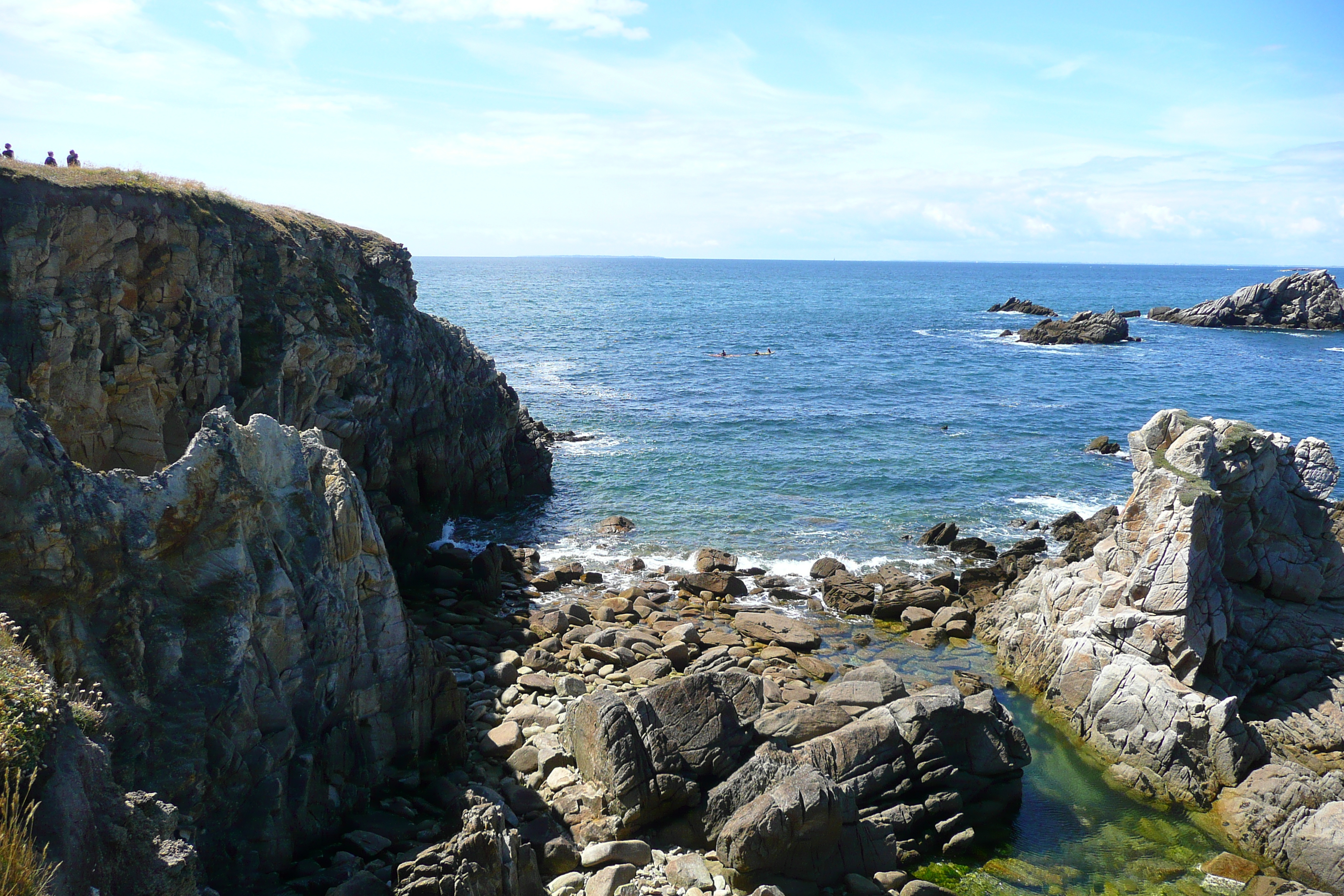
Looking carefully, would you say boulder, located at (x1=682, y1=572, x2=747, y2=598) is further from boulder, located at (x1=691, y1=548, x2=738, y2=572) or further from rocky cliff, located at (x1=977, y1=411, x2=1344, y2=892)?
rocky cliff, located at (x1=977, y1=411, x2=1344, y2=892)

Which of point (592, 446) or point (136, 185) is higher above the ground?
point (136, 185)

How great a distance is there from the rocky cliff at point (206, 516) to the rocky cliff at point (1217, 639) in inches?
664

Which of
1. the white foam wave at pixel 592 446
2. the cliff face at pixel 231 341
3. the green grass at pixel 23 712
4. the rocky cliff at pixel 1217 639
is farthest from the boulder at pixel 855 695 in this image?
the white foam wave at pixel 592 446

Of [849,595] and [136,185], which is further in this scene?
[849,595]

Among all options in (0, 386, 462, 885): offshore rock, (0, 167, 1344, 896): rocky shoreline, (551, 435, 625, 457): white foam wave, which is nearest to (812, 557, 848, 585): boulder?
(0, 167, 1344, 896): rocky shoreline

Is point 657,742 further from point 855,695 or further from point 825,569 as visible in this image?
point 825,569

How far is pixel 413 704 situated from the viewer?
1917 cm

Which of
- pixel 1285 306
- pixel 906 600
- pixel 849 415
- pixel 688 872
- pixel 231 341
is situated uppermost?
→ pixel 1285 306

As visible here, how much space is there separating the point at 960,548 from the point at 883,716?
59.9 ft

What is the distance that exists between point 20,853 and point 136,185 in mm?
24450

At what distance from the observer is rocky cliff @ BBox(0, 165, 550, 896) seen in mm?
13180

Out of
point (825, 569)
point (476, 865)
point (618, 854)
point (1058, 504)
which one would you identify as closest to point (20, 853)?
point (476, 865)

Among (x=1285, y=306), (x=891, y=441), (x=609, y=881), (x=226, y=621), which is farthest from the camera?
(x=1285, y=306)

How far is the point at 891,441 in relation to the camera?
2149 inches
